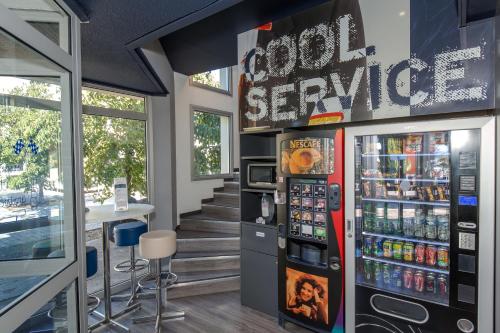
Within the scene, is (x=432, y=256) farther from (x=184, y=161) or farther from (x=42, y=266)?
(x=184, y=161)

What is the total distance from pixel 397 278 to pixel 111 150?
11.2ft

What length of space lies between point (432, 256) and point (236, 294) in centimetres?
219

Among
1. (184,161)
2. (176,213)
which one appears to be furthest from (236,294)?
(184,161)

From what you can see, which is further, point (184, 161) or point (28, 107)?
point (184, 161)

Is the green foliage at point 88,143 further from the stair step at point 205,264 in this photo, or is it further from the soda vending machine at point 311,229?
the soda vending machine at point 311,229

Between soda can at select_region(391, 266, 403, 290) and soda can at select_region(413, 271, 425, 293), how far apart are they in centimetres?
11

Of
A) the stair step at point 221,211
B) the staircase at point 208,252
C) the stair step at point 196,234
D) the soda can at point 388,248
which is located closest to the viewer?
the soda can at point 388,248

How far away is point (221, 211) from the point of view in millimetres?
4539

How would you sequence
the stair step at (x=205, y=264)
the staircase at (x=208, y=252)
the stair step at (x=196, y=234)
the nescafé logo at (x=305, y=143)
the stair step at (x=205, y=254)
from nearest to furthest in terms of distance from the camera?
the nescafé logo at (x=305, y=143) < the staircase at (x=208, y=252) < the stair step at (x=205, y=264) < the stair step at (x=205, y=254) < the stair step at (x=196, y=234)

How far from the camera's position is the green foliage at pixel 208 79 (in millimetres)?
4854

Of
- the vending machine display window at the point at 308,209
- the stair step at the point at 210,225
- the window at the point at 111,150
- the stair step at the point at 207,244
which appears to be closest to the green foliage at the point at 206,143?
the stair step at the point at 210,225

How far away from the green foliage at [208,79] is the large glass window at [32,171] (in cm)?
302

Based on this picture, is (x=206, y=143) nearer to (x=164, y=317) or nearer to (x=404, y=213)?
(x=164, y=317)

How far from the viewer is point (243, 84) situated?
310cm
